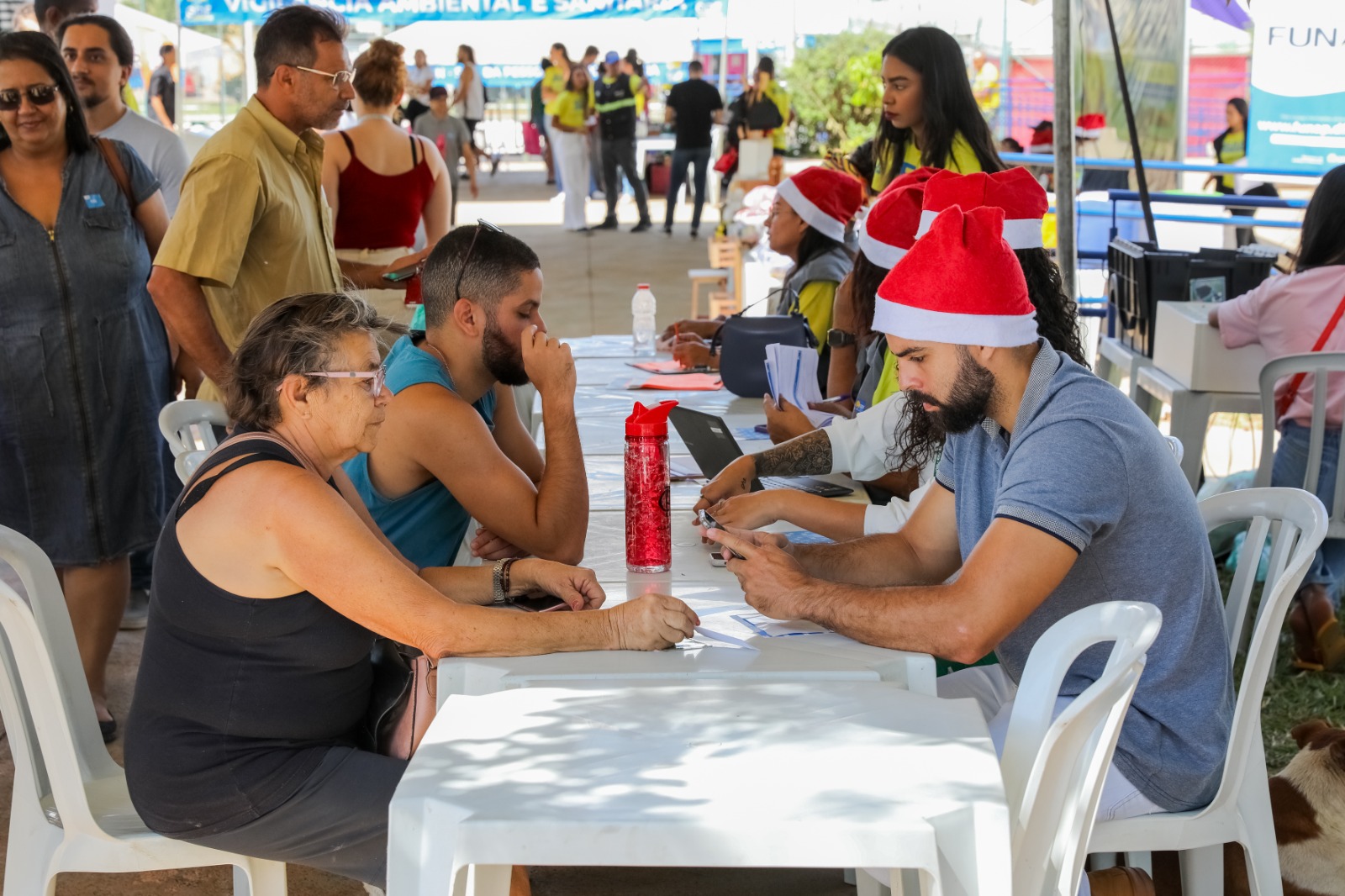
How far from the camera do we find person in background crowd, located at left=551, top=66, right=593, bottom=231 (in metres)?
14.0

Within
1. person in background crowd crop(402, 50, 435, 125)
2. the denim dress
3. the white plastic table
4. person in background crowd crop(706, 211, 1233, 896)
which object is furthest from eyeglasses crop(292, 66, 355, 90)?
person in background crowd crop(402, 50, 435, 125)

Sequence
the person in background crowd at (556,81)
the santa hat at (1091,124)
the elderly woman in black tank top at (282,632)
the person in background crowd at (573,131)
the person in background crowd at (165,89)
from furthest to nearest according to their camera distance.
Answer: the person in background crowd at (556,81) → the person in background crowd at (573,131) → the person in background crowd at (165,89) → the santa hat at (1091,124) → the elderly woman in black tank top at (282,632)

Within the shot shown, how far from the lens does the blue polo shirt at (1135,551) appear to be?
6.33 feet

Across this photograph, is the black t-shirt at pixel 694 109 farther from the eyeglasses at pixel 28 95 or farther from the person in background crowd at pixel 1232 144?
the eyeglasses at pixel 28 95

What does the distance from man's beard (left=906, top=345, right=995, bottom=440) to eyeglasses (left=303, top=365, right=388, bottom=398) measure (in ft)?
2.79

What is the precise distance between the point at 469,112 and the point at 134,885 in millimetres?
15131

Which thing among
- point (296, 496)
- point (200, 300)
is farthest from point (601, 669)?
point (200, 300)

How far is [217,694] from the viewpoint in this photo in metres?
1.95

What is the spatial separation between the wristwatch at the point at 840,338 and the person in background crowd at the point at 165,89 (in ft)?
35.8

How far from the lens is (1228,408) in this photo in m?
4.18

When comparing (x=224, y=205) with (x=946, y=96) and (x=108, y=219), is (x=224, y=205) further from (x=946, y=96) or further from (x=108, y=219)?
(x=946, y=96)

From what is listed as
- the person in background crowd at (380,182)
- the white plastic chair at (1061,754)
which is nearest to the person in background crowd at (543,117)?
the person in background crowd at (380,182)

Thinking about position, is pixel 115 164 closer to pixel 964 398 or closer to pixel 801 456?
pixel 801 456

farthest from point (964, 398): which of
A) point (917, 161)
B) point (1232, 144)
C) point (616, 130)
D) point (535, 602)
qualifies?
point (616, 130)
